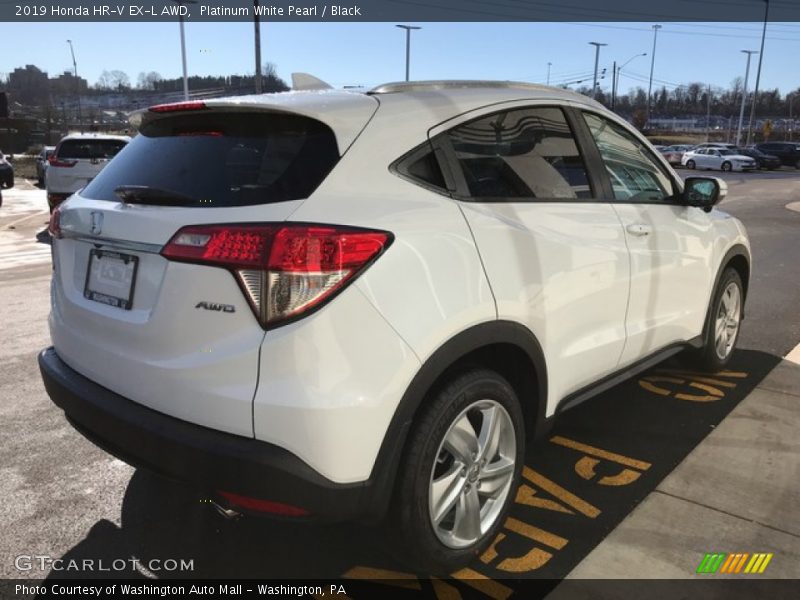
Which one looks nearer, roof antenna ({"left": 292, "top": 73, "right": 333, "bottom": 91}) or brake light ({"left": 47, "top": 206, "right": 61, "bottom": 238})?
brake light ({"left": 47, "top": 206, "right": 61, "bottom": 238})

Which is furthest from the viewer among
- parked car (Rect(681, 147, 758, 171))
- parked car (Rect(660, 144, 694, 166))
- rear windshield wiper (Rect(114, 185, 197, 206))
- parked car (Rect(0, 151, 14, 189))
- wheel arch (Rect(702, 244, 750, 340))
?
parked car (Rect(660, 144, 694, 166))

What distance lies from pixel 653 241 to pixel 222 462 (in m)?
2.47

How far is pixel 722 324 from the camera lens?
455 cm

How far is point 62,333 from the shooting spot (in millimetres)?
2621

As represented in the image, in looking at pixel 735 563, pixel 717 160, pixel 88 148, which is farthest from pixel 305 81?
pixel 717 160

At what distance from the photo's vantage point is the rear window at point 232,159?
210 centimetres

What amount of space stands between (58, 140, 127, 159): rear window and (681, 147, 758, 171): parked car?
35.9m

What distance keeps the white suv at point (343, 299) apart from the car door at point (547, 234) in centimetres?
1

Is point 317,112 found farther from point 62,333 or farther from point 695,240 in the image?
point 695,240

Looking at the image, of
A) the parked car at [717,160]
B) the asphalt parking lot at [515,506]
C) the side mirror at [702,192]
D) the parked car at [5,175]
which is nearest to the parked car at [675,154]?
the parked car at [717,160]

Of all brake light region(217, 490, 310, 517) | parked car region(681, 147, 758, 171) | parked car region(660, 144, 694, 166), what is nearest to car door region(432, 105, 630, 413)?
brake light region(217, 490, 310, 517)

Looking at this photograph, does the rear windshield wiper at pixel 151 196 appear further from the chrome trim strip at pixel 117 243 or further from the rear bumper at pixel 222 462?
the rear bumper at pixel 222 462

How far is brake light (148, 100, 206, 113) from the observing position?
8.12 ft

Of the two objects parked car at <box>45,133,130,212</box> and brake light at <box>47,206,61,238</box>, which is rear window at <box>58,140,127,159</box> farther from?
brake light at <box>47,206,61,238</box>
